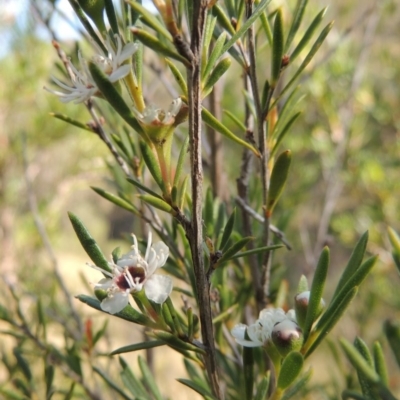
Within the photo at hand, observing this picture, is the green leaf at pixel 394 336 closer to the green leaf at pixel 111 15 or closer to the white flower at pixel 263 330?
the white flower at pixel 263 330

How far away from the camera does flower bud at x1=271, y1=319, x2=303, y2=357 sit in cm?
29

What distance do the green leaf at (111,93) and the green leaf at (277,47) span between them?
135 mm

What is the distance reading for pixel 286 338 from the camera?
29cm

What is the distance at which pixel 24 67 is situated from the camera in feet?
5.29

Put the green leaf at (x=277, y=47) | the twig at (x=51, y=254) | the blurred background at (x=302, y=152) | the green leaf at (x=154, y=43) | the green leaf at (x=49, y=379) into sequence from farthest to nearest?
the blurred background at (x=302, y=152), the twig at (x=51, y=254), the green leaf at (x=49, y=379), the green leaf at (x=277, y=47), the green leaf at (x=154, y=43)

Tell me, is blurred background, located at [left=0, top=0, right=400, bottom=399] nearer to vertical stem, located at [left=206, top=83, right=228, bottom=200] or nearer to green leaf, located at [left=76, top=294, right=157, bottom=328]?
vertical stem, located at [left=206, top=83, right=228, bottom=200]

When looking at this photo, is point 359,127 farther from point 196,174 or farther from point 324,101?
point 196,174

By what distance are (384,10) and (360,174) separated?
1.48ft

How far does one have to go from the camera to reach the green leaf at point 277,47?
0.33 meters

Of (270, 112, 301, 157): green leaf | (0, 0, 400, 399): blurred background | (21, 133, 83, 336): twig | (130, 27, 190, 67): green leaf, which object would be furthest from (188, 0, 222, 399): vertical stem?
A: (0, 0, 400, 399): blurred background

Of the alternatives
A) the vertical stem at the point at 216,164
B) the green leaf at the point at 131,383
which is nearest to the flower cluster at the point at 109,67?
the green leaf at the point at 131,383

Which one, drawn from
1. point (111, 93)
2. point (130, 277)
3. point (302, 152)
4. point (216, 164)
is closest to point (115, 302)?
point (130, 277)

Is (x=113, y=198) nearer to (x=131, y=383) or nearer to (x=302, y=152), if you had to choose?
(x=131, y=383)

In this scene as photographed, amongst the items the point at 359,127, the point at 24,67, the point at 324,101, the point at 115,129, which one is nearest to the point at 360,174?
the point at 359,127
